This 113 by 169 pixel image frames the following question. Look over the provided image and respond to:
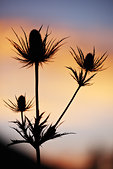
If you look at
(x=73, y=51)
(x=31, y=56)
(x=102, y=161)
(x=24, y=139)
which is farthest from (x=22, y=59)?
(x=102, y=161)

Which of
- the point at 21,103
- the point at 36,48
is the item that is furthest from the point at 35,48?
the point at 21,103

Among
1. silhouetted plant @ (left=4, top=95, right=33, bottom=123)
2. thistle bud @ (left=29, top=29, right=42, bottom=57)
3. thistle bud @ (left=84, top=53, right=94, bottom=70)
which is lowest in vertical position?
silhouetted plant @ (left=4, top=95, right=33, bottom=123)

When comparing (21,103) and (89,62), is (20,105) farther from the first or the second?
(89,62)

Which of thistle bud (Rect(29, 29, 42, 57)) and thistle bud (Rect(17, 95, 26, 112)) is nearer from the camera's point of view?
thistle bud (Rect(29, 29, 42, 57))

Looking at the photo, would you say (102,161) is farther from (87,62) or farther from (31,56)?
(31,56)

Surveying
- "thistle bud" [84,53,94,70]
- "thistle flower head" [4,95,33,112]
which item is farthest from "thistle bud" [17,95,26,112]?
"thistle bud" [84,53,94,70]

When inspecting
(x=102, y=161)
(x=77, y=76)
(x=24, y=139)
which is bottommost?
(x=102, y=161)

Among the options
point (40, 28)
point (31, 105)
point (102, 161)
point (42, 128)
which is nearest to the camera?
point (42, 128)

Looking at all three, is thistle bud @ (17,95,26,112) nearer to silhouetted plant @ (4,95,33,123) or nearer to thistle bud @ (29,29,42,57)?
silhouetted plant @ (4,95,33,123)
